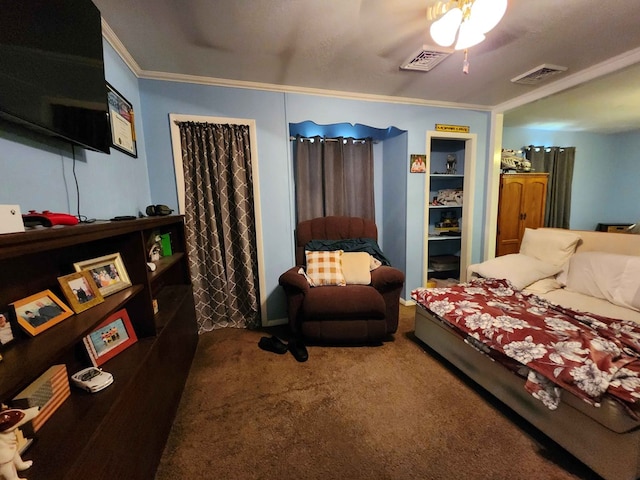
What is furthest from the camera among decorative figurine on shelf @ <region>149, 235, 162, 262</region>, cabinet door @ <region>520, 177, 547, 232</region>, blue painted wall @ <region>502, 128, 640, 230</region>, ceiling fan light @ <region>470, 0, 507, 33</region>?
blue painted wall @ <region>502, 128, 640, 230</region>

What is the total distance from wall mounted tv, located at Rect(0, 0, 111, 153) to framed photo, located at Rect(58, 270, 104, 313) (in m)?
0.55

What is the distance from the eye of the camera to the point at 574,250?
7.34ft

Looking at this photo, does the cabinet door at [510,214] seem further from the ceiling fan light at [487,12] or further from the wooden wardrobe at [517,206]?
the ceiling fan light at [487,12]

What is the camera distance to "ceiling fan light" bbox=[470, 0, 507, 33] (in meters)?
1.17

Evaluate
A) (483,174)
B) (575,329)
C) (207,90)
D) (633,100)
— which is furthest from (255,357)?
(633,100)

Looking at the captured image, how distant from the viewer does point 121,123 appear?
1.80 metres

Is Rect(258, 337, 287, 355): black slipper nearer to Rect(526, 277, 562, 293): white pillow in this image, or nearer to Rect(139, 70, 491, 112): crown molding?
Rect(526, 277, 562, 293): white pillow

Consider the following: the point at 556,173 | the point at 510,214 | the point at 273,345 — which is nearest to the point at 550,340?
the point at 273,345

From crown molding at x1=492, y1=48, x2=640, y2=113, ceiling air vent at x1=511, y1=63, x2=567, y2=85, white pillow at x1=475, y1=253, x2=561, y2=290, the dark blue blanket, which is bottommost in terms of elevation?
white pillow at x1=475, y1=253, x2=561, y2=290

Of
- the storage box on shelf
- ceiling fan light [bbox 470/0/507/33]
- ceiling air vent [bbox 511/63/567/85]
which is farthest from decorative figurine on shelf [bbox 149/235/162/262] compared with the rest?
ceiling air vent [bbox 511/63/567/85]

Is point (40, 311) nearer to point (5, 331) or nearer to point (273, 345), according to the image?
point (5, 331)

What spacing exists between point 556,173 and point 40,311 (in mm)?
6076

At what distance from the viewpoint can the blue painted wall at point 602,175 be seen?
4492mm

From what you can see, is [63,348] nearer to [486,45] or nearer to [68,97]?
[68,97]
